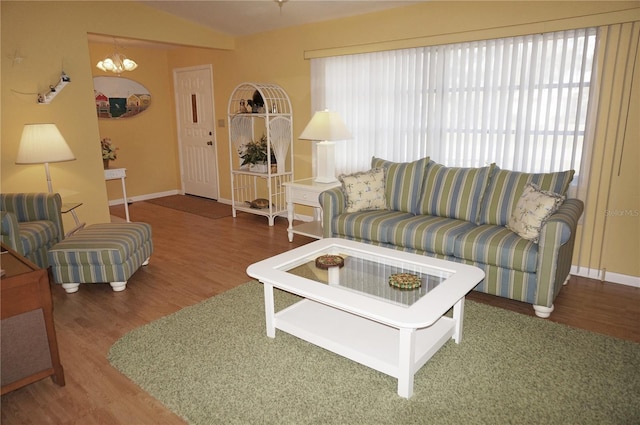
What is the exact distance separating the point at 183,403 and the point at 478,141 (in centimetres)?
320

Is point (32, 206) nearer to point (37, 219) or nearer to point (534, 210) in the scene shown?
point (37, 219)

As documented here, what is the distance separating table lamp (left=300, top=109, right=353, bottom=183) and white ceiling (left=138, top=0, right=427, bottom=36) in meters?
1.07

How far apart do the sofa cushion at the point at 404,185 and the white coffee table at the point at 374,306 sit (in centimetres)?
101

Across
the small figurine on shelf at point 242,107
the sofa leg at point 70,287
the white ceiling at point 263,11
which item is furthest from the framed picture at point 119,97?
the sofa leg at point 70,287

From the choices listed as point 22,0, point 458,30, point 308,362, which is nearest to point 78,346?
point 308,362

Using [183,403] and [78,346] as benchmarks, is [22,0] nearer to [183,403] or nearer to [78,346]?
[78,346]

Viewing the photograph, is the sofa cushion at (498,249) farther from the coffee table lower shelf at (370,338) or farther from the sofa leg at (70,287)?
the sofa leg at (70,287)

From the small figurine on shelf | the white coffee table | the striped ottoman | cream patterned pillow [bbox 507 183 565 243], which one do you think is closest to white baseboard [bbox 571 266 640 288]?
cream patterned pillow [bbox 507 183 565 243]

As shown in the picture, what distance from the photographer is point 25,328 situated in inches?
81.4

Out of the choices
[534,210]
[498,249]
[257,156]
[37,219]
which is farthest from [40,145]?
[534,210]

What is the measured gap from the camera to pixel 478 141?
3916 mm

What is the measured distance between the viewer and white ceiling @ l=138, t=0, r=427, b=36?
4301mm

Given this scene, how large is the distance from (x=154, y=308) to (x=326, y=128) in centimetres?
229

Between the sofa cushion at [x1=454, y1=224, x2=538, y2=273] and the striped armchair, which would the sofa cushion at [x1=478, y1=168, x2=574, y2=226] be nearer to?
the sofa cushion at [x1=454, y1=224, x2=538, y2=273]
